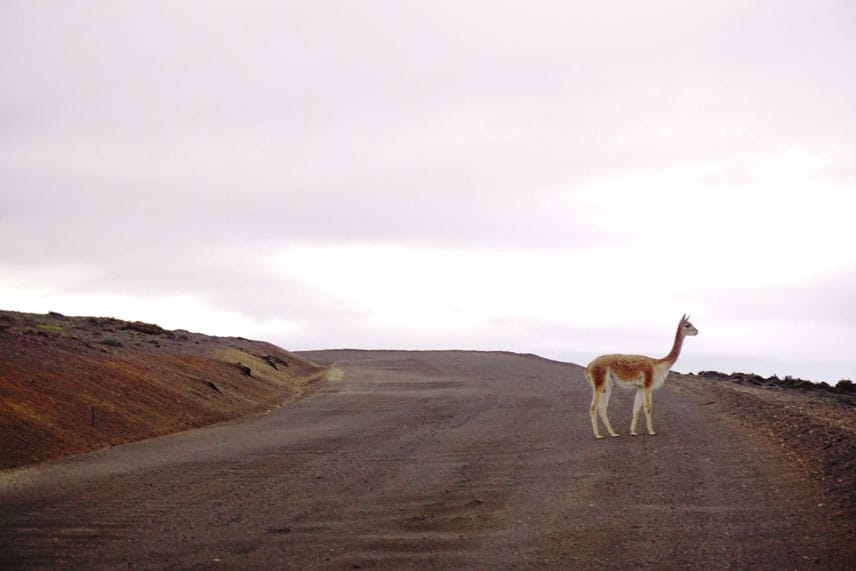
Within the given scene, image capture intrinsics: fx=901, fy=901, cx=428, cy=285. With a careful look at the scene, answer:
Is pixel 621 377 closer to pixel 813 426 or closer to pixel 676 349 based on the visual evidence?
pixel 676 349

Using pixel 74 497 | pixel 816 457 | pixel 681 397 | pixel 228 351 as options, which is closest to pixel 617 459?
pixel 816 457

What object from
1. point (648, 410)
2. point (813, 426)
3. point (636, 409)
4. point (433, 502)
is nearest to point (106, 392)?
point (636, 409)

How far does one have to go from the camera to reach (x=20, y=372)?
24203 millimetres

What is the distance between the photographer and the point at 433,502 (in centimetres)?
1359

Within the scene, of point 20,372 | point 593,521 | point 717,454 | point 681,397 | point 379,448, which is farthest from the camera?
point 681,397

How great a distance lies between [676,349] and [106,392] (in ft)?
52.4

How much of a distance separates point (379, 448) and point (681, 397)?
45.4ft

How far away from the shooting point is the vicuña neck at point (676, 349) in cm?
2255

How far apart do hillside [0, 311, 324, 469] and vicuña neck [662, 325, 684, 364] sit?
13632 mm

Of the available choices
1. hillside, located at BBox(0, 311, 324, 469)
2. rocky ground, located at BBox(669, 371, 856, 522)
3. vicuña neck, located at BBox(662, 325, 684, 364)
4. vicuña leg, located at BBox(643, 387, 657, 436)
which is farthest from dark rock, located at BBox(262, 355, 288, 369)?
vicuña leg, located at BBox(643, 387, 657, 436)

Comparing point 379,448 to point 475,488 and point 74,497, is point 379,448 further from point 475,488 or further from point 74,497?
point 74,497

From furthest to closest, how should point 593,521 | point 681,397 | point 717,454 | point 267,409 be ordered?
point 267,409
point 681,397
point 717,454
point 593,521

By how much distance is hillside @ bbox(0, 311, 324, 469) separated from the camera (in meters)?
20.9

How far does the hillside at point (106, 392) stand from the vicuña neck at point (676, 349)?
1363 centimetres
